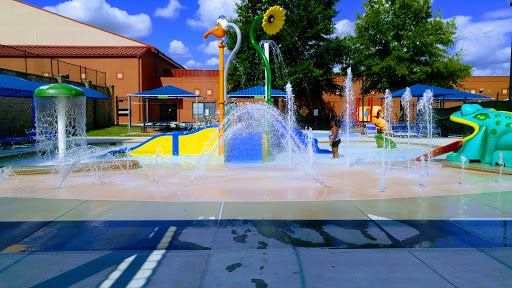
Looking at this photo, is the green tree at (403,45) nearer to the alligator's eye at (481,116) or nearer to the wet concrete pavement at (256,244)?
the alligator's eye at (481,116)

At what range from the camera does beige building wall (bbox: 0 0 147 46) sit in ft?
125

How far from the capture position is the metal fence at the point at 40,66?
77.5ft

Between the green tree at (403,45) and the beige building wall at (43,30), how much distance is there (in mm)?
23678

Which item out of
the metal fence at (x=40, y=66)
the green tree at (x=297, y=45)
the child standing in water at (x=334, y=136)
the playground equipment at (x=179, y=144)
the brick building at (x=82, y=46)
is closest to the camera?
the child standing in water at (x=334, y=136)

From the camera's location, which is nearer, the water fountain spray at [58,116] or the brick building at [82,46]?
the water fountain spray at [58,116]

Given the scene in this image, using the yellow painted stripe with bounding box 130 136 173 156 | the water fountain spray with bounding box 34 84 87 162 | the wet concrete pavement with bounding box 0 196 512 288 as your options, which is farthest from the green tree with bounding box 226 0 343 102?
the wet concrete pavement with bounding box 0 196 512 288

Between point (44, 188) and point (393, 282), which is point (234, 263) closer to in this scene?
point (393, 282)

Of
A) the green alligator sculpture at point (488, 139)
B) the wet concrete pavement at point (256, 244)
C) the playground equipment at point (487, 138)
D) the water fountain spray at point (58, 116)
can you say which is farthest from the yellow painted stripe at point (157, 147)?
the green alligator sculpture at point (488, 139)

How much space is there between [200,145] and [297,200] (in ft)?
26.6

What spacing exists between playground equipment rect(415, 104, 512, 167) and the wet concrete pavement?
170 inches

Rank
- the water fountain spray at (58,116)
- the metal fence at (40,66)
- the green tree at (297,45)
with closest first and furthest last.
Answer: the water fountain spray at (58,116)
the metal fence at (40,66)
the green tree at (297,45)

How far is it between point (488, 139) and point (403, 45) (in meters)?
24.5

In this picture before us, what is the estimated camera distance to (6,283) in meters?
3.11

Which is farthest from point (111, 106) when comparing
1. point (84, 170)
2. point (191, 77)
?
point (84, 170)
